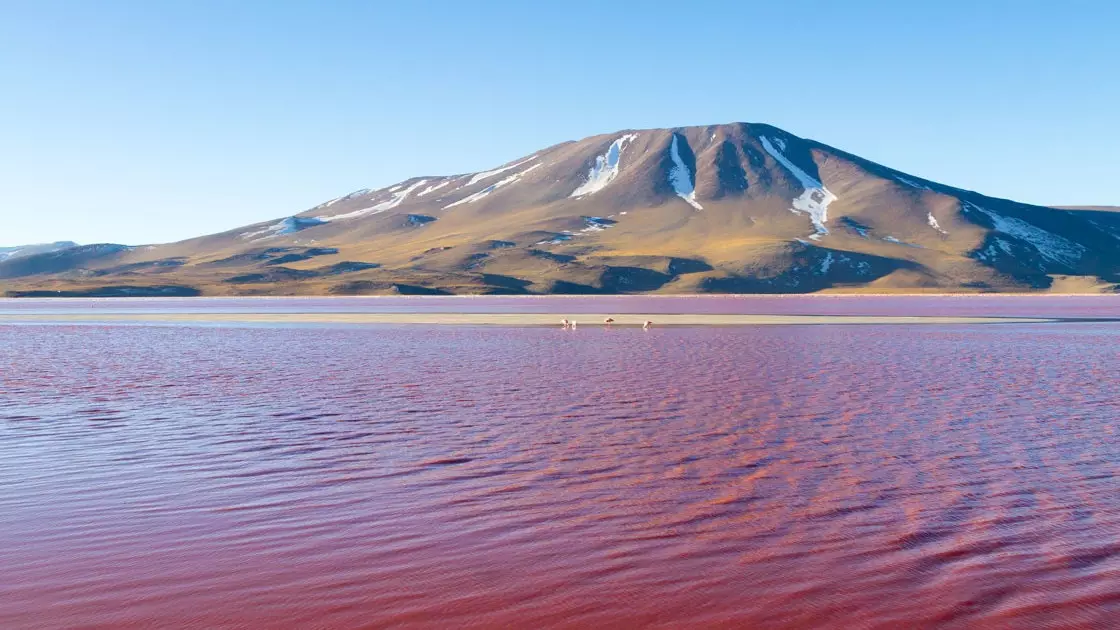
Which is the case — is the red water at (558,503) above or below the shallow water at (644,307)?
above

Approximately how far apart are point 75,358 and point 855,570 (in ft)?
109

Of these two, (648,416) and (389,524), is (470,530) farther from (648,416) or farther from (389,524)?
(648,416)

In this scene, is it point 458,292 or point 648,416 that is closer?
point 648,416

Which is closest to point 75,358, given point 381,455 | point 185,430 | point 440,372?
point 440,372

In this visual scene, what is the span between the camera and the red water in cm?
873

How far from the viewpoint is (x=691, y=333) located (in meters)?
53.8

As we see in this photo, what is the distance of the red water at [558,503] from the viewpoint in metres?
8.73

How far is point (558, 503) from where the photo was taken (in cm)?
1252

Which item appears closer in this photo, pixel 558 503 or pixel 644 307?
pixel 558 503

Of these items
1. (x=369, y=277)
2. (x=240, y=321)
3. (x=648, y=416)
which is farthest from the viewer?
(x=369, y=277)

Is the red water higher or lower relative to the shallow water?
higher

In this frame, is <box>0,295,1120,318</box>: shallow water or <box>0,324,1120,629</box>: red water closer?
<box>0,324,1120,629</box>: red water

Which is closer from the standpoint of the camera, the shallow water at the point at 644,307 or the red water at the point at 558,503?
the red water at the point at 558,503

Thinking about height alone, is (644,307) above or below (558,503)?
below
